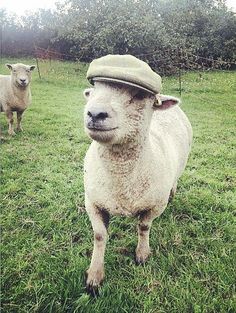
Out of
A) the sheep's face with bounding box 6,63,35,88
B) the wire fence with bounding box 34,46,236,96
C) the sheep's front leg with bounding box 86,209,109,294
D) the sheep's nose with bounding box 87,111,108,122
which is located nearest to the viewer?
the sheep's nose with bounding box 87,111,108,122

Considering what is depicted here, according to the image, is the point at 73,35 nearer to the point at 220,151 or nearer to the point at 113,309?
the point at 220,151

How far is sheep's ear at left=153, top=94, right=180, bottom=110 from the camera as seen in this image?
7.86 ft

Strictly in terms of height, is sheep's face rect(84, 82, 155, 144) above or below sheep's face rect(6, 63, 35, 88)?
above

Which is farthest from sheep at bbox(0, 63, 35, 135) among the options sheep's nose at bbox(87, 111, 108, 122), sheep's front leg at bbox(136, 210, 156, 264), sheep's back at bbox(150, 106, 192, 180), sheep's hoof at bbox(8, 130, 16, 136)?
sheep's nose at bbox(87, 111, 108, 122)

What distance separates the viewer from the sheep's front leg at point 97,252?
273 centimetres

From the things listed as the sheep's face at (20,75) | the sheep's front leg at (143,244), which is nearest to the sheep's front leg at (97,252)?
the sheep's front leg at (143,244)

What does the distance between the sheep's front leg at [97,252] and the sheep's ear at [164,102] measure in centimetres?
96

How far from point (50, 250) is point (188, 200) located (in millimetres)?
1948

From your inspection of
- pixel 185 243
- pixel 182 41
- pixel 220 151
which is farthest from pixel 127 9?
pixel 185 243

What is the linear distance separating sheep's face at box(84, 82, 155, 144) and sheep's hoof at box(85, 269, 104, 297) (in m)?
1.21

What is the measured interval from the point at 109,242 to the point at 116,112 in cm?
175

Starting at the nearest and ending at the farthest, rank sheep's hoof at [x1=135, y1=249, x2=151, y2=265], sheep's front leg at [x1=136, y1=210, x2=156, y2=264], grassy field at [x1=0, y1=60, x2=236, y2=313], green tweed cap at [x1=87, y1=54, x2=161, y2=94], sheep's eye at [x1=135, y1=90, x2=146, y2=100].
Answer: green tweed cap at [x1=87, y1=54, x2=161, y2=94] → sheep's eye at [x1=135, y1=90, x2=146, y2=100] → grassy field at [x1=0, y1=60, x2=236, y2=313] → sheep's front leg at [x1=136, y1=210, x2=156, y2=264] → sheep's hoof at [x1=135, y1=249, x2=151, y2=265]

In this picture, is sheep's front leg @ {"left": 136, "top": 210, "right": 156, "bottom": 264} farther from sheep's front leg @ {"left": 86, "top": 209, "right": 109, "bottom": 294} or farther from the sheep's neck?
the sheep's neck

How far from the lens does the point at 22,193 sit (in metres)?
4.39
